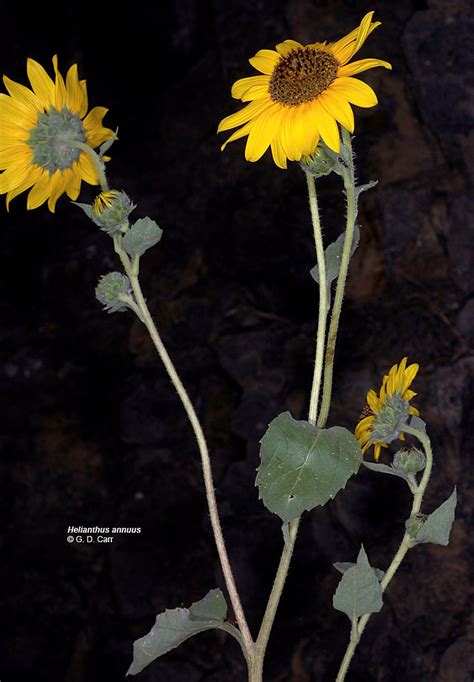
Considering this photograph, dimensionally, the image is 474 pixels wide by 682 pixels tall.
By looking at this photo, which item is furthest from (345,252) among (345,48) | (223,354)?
(223,354)

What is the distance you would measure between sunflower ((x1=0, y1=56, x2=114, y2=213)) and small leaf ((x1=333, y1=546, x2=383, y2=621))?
42 cm

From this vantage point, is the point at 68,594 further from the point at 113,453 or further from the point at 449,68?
the point at 449,68

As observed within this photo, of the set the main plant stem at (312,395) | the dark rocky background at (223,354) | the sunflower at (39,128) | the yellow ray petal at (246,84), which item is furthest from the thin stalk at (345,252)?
the dark rocky background at (223,354)

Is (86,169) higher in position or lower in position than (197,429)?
higher

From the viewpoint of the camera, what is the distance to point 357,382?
1419mm

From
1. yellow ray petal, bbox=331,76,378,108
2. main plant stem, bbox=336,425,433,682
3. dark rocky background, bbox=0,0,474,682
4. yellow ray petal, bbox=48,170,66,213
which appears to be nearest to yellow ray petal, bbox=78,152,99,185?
yellow ray petal, bbox=48,170,66,213

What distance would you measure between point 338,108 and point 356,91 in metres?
0.02

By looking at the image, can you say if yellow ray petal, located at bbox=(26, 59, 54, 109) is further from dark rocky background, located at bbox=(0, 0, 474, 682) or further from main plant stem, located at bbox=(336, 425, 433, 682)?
dark rocky background, located at bbox=(0, 0, 474, 682)

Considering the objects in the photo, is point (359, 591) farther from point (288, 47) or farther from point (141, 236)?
point (288, 47)

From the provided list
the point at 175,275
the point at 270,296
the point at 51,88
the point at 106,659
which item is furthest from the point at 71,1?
the point at 106,659

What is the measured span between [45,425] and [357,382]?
537mm

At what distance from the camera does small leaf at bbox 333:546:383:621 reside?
2.67 feet

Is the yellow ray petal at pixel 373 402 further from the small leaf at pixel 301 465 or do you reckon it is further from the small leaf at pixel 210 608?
the small leaf at pixel 210 608

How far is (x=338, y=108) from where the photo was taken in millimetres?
720
